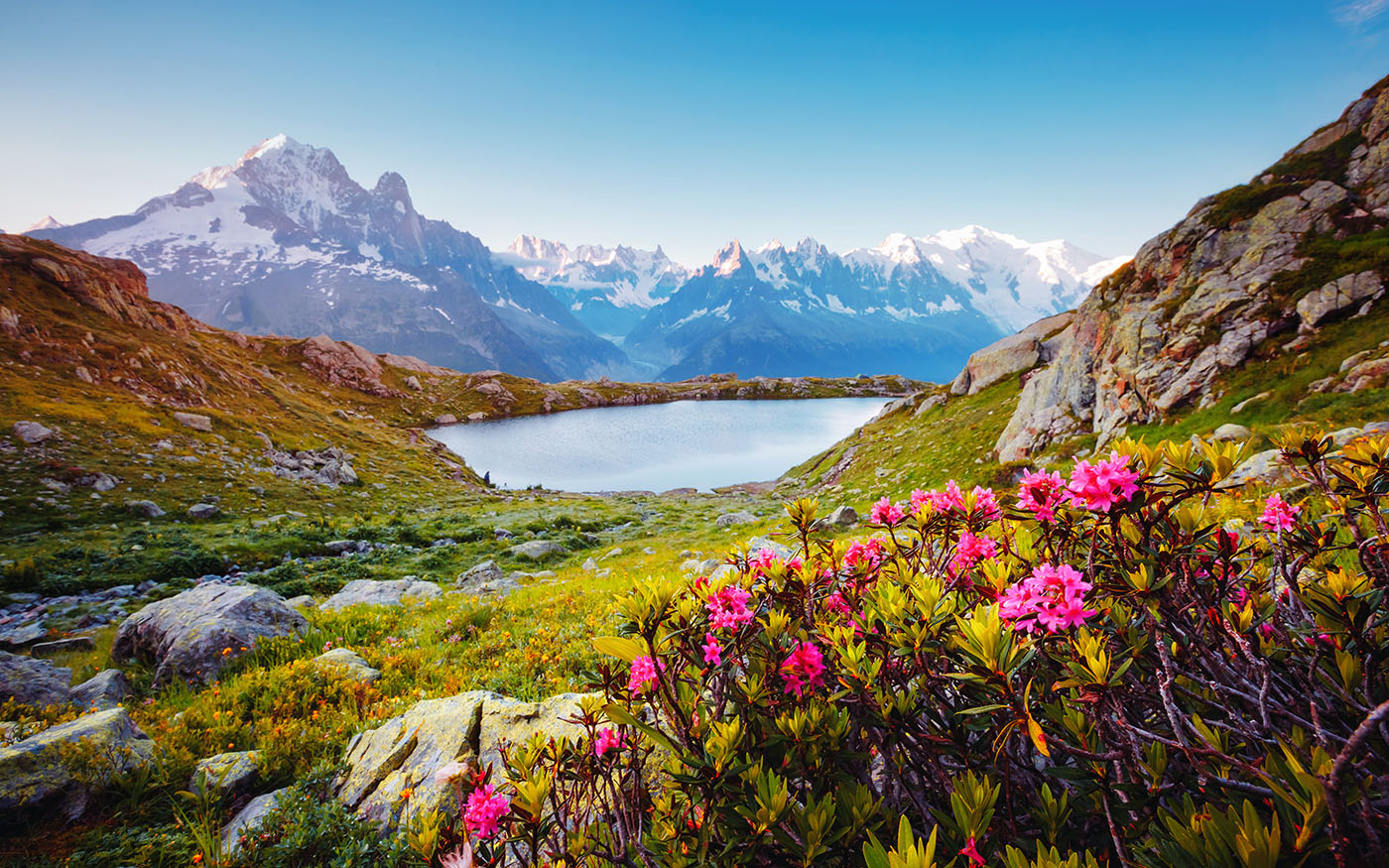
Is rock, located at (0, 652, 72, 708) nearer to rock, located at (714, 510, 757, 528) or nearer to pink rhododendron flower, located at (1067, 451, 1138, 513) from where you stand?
pink rhododendron flower, located at (1067, 451, 1138, 513)

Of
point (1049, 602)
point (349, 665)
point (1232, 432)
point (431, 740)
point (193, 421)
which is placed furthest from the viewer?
point (193, 421)

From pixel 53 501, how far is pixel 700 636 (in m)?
28.3

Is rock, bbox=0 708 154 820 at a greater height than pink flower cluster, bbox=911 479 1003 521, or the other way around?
pink flower cluster, bbox=911 479 1003 521

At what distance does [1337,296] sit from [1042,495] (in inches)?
756

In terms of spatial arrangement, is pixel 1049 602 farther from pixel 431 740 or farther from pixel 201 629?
pixel 201 629

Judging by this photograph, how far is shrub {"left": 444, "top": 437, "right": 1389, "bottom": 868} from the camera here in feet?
5.10

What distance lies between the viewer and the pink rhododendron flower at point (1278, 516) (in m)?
2.69

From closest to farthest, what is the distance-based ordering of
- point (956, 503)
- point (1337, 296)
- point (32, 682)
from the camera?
1. point (956, 503)
2. point (32, 682)
3. point (1337, 296)

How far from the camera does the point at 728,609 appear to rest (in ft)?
8.87

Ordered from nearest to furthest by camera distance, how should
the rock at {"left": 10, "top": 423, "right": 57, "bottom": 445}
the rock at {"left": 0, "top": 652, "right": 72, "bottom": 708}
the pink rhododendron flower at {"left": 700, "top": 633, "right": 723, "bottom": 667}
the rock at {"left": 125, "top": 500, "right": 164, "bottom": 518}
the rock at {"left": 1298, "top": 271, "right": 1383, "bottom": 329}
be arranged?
1. the pink rhododendron flower at {"left": 700, "top": 633, "right": 723, "bottom": 667}
2. the rock at {"left": 0, "top": 652, "right": 72, "bottom": 708}
3. the rock at {"left": 1298, "top": 271, "right": 1383, "bottom": 329}
4. the rock at {"left": 125, "top": 500, "right": 164, "bottom": 518}
5. the rock at {"left": 10, "top": 423, "right": 57, "bottom": 445}

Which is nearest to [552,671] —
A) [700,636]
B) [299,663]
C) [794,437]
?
[299,663]

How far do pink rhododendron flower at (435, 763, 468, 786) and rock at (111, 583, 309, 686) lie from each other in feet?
18.2

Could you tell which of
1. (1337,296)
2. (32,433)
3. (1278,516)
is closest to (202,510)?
(32,433)

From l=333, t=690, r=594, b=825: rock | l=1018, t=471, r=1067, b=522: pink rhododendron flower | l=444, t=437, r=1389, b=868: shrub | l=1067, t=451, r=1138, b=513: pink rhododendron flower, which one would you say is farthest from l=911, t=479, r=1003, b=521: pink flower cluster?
l=333, t=690, r=594, b=825: rock
